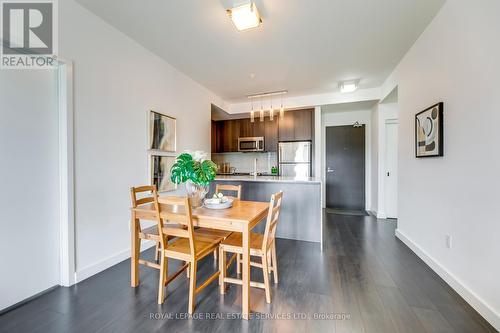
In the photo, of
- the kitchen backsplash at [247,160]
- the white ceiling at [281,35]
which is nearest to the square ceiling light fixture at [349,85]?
the white ceiling at [281,35]

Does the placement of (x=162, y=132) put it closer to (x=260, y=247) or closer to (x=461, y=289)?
(x=260, y=247)

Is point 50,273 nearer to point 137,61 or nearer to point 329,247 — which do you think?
point 137,61

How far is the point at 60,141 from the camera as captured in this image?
6.32ft

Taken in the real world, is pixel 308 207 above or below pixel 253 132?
below

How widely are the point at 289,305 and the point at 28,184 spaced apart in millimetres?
2392

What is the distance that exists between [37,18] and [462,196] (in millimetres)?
4008

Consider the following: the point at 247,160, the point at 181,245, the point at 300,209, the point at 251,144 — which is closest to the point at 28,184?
the point at 181,245

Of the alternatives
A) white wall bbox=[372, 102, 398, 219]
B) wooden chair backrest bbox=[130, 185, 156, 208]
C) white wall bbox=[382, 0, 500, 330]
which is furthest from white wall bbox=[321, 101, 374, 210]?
wooden chair backrest bbox=[130, 185, 156, 208]

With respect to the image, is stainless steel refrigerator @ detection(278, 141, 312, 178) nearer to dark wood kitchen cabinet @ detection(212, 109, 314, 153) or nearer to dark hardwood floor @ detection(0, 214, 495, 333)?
dark wood kitchen cabinet @ detection(212, 109, 314, 153)

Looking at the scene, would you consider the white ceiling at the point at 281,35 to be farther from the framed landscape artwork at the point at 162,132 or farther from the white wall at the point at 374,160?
the white wall at the point at 374,160

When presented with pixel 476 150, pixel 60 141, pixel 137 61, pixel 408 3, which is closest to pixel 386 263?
pixel 476 150

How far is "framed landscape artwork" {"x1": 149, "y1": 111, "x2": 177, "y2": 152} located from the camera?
9.40ft

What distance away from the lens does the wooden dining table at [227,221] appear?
5.07 feet

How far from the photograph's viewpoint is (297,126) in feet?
16.2
